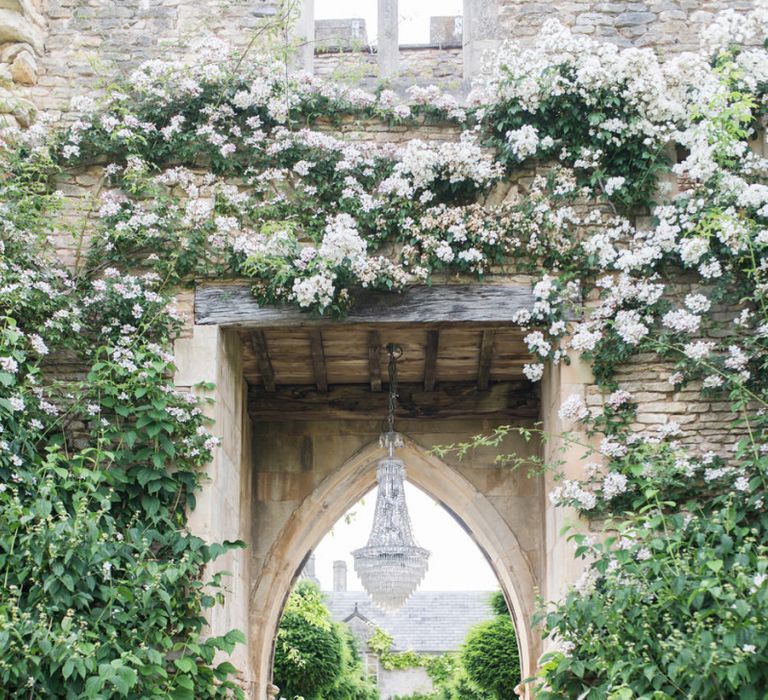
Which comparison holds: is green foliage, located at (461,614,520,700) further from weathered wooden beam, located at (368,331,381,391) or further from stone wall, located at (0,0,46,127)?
stone wall, located at (0,0,46,127)

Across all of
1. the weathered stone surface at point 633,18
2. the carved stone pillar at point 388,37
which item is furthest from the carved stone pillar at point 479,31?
the weathered stone surface at point 633,18

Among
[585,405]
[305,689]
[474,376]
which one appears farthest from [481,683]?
[585,405]

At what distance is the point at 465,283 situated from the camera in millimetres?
5707

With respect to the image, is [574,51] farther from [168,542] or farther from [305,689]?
[305,689]

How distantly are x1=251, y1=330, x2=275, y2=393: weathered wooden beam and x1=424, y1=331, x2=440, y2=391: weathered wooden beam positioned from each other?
96cm

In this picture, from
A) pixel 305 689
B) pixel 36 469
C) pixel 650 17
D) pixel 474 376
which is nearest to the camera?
pixel 36 469

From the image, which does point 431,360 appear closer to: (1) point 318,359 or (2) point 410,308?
(1) point 318,359

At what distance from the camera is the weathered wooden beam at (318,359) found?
21.9 ft

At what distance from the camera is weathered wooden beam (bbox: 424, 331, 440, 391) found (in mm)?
6754

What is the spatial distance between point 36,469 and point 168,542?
660 mm

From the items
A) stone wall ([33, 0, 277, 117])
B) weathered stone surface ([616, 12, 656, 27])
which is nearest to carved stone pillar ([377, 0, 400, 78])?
stone wall ([33, 0, 277, 117])

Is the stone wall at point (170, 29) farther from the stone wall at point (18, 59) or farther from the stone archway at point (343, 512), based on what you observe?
the stone archway at point (343, 512)

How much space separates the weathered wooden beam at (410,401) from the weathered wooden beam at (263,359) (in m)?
0.16

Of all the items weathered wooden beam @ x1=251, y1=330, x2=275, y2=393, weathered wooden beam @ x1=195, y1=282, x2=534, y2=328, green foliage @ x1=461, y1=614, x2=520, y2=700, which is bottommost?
green foliage @ x1=461, y1=614, x2=520, y2=700
